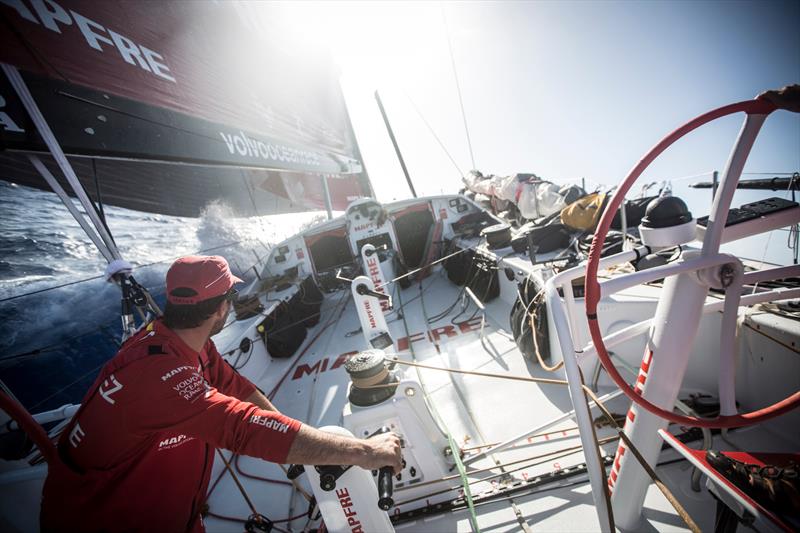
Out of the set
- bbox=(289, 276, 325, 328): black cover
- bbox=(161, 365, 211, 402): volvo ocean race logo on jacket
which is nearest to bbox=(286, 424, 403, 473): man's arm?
bbox=(161, 365, 211, 402): volvo ocean race logo on jacket

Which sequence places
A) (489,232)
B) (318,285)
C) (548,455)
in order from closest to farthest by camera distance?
(548,455), (489,232), (318,285)

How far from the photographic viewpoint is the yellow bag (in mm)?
3766

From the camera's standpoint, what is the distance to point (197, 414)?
3.42 ft

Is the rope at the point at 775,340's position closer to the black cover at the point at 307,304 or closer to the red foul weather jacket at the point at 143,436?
the red foul weather jacket at the point at 143,436

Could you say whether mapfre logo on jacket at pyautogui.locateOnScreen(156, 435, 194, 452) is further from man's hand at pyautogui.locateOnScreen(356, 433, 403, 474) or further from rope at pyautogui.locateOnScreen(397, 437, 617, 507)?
rope at pyautogui.locateOnScreen(397, 437, 617, 507)

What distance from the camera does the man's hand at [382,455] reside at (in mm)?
1023

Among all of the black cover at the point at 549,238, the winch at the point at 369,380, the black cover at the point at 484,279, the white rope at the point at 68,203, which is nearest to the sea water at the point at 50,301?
the white rope at the point at 68,203

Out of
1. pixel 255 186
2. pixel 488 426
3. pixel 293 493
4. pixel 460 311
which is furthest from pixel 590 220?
pixel 255 186

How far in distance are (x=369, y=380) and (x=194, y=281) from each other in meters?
1.04

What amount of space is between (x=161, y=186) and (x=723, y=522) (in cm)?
847

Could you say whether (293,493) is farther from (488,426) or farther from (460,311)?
(460,311)

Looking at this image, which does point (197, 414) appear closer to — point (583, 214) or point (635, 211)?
point (583, 214)

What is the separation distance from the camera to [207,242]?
918cm

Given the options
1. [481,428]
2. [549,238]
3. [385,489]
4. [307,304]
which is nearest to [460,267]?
[549,238]
